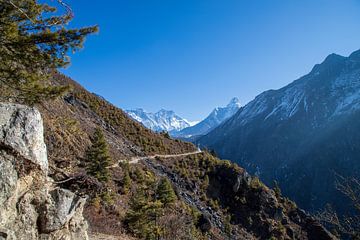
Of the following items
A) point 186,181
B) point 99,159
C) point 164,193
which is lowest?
point 164,193

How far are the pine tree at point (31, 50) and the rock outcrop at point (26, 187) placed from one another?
12.8ft

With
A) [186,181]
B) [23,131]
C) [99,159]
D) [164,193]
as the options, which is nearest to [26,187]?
[23,131]

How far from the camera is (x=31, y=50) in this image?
1122 centimetres

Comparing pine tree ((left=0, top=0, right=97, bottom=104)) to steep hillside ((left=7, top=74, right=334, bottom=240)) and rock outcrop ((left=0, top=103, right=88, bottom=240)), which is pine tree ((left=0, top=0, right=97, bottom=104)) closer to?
rock outcrop ((left=0, top=103, right=88, bottom=240))

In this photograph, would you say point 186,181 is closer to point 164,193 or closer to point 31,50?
point 164,193

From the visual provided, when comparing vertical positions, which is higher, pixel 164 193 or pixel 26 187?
pixel 26 187

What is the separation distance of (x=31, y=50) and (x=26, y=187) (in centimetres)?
581

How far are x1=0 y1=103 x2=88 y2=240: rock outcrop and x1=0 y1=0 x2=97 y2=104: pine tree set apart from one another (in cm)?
392

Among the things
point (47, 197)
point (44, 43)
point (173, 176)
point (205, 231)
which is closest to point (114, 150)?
point (173, 176)

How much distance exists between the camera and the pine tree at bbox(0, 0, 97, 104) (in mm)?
10766

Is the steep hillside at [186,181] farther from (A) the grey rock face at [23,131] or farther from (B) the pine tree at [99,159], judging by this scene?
(A) the grey rock face at [23,131]

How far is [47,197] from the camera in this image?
7547 millimetres

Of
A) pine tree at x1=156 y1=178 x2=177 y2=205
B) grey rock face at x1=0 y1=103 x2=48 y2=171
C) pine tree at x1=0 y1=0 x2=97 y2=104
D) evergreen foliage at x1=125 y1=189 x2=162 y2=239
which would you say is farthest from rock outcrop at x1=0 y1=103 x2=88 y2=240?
pine tree at x1=156 y1=178 x2=177 y2=205

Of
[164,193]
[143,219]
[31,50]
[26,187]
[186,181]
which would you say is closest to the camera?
[26,187]
